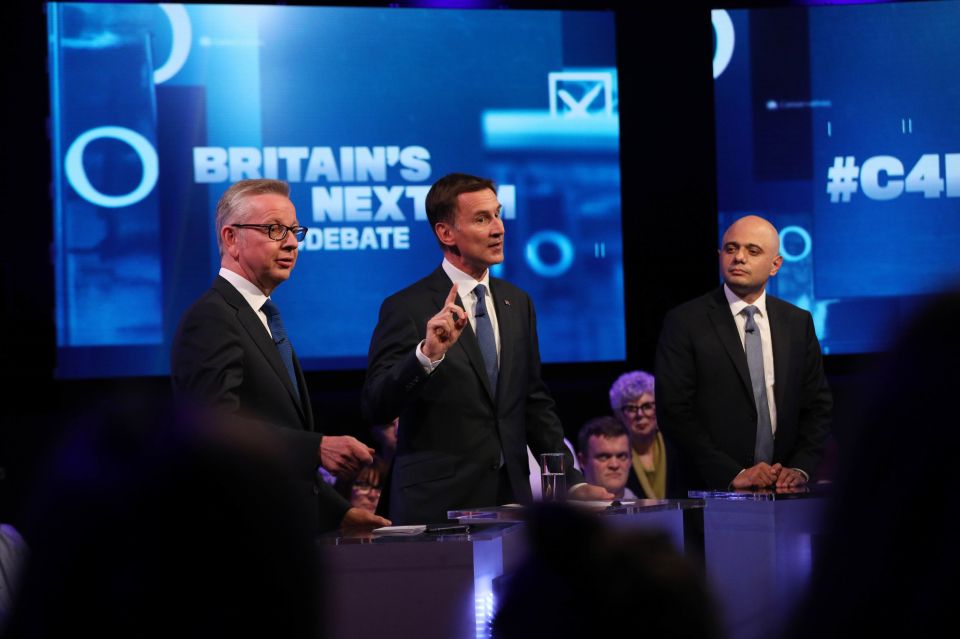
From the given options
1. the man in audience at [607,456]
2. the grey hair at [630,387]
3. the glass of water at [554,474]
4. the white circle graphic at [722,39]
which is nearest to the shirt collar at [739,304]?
the man in audience at [607,456]

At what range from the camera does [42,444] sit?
579cm

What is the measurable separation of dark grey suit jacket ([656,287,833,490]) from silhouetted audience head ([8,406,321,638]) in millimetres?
3368

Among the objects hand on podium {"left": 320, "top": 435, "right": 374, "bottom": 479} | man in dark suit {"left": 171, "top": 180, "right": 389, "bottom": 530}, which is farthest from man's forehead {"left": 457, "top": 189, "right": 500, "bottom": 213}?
hand on podium {"left": 320, "top": 435, "right": 374, "bottom": 479}

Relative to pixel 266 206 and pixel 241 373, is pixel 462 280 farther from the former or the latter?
pixel 241 373

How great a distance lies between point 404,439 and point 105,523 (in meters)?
3.00

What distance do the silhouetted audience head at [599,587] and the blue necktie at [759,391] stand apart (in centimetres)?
334

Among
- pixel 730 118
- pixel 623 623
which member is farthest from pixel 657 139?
pixel 623 623

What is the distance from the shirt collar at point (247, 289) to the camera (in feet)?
10.5

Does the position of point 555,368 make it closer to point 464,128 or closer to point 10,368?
point 464,128

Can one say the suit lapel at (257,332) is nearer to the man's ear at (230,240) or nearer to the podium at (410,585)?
the man's ear at (230,240)

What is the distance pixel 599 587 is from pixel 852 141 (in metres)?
5.93

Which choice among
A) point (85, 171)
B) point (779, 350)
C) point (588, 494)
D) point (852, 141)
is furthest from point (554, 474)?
point (852, 141)

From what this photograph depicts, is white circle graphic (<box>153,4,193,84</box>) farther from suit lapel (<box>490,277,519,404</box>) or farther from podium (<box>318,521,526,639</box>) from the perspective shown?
podium (<box>318,521,526,639</box>)

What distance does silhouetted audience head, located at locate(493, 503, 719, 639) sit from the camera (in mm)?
708
